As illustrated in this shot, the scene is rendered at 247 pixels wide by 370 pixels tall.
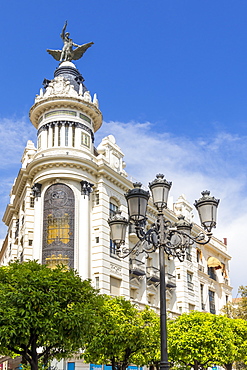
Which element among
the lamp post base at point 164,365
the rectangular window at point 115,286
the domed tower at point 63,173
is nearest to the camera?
the lamp post base at point 164,365

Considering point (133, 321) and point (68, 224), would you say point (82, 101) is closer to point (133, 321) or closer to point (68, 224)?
point (68, 224)

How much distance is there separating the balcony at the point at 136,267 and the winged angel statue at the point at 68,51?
58.0 ft

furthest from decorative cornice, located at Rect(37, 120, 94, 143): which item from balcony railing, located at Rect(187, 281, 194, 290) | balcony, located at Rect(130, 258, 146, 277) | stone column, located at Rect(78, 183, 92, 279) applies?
balcony railing, located at Rect(187, 281, 194, 290)

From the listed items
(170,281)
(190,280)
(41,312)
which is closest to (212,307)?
(190,280)

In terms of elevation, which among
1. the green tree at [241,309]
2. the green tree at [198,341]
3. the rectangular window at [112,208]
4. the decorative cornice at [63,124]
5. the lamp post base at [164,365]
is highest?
the decorative cornice at [63,124]

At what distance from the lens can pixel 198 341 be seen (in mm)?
28797

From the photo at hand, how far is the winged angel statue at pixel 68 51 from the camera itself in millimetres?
42375

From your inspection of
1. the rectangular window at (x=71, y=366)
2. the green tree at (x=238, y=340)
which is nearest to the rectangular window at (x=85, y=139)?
the rectangular window at (x=71, y=366)

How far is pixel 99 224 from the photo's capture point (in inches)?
1393

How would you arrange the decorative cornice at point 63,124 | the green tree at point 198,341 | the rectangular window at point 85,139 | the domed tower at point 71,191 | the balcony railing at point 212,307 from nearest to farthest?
the green tree at point 198,341 → the domed tower at point 71,191 → the decorative cornice at point 63,124 → the rectangular window at point 85,139 → the balcony railing at point 212,307

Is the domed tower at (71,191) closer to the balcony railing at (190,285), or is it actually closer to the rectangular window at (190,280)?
the balcony railing at (190,285)

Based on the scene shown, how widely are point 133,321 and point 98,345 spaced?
9.15 ft

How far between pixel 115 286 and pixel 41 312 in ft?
56.0

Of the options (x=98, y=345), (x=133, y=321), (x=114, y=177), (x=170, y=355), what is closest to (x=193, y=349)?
(x=170, y=355)
